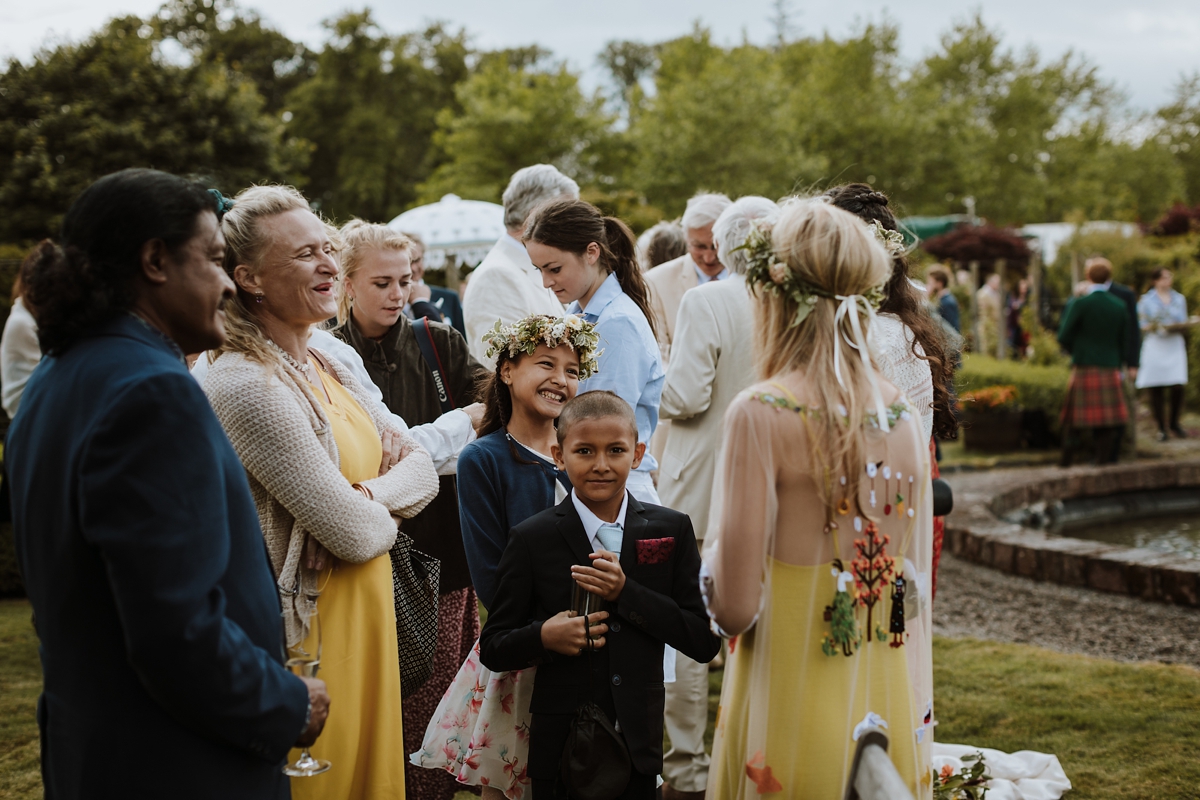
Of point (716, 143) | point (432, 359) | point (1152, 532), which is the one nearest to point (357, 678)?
point (432, 359)

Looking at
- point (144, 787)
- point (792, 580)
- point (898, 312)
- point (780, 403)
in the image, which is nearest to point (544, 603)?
point (792, 580)

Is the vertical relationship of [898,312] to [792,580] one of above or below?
above

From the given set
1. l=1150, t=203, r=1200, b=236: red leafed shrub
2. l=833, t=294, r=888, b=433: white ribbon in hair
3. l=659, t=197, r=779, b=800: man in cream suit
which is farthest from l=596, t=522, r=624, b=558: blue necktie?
l=1150, t=203, r=1200, b=236: red leafed shrub

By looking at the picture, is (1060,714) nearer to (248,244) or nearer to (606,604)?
(606,604)

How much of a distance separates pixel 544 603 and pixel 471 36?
140 ft

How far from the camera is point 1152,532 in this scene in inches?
372

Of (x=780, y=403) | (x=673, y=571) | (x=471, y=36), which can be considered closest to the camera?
(x=780, y=403)

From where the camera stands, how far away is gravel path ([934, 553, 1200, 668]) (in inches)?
238

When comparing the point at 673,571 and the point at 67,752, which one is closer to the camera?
the point at 67,752

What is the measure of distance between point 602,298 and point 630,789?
5.97 ft

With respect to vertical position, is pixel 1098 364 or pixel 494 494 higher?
pixel 1098 364

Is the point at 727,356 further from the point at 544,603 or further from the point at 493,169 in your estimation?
the point at 493,169

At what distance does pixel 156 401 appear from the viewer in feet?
5.51

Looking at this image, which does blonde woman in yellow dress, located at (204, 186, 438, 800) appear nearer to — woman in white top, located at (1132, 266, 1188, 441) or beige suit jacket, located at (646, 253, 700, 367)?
beige suit jacket, located at (646, 253, 700, 367)
